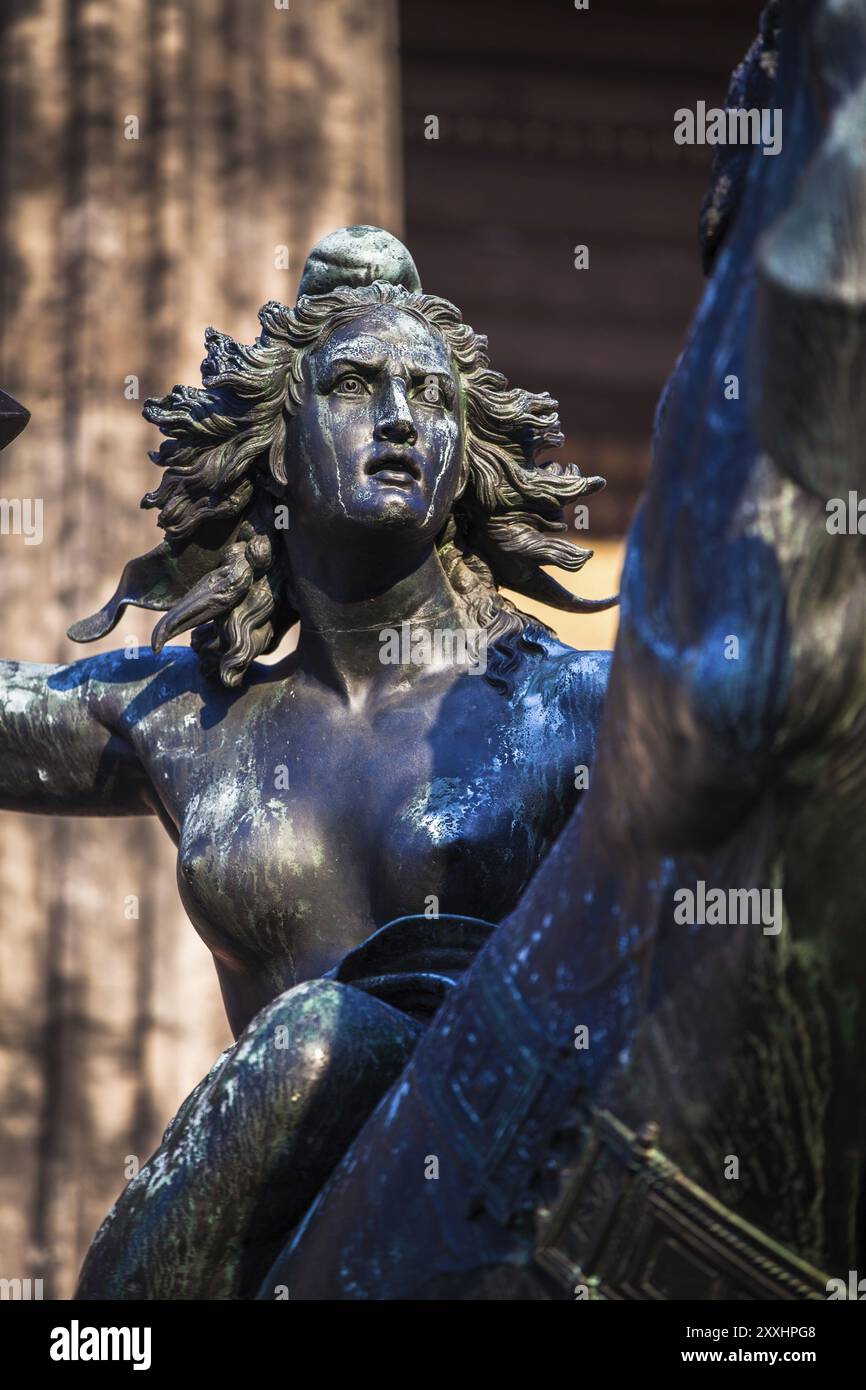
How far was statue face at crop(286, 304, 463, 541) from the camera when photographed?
10.1ft

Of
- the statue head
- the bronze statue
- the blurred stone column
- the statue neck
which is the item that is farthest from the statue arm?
the blurred stone column

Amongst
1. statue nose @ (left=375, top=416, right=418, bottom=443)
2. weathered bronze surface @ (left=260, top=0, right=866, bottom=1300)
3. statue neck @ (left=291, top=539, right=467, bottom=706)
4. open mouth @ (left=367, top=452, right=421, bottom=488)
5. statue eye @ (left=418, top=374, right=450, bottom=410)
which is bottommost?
weathered bronze surface @ (left=260, top=0, right=866, bottom=1300)

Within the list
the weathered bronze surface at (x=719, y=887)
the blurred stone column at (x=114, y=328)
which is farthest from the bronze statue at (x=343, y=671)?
the blurred stone column at (x=114, y=328)

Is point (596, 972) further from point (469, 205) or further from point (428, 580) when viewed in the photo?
point (469, 205)

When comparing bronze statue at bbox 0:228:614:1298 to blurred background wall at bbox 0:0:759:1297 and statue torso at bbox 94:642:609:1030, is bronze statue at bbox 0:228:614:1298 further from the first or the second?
blurred background wall at bbox 0:0:759:1297

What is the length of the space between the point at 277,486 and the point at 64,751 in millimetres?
395

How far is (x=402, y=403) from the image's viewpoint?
10.2 feet

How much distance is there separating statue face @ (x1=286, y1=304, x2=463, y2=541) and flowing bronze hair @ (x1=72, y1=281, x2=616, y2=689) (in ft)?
0.13

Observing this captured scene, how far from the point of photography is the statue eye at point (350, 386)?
314 cm

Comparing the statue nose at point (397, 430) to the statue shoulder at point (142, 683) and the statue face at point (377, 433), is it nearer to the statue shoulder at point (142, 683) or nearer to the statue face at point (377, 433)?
the statue face at point (377, 433)

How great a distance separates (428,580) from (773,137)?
3.46 feet

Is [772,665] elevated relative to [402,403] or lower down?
lower down

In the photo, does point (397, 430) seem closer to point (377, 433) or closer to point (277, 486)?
point (377, 433)
